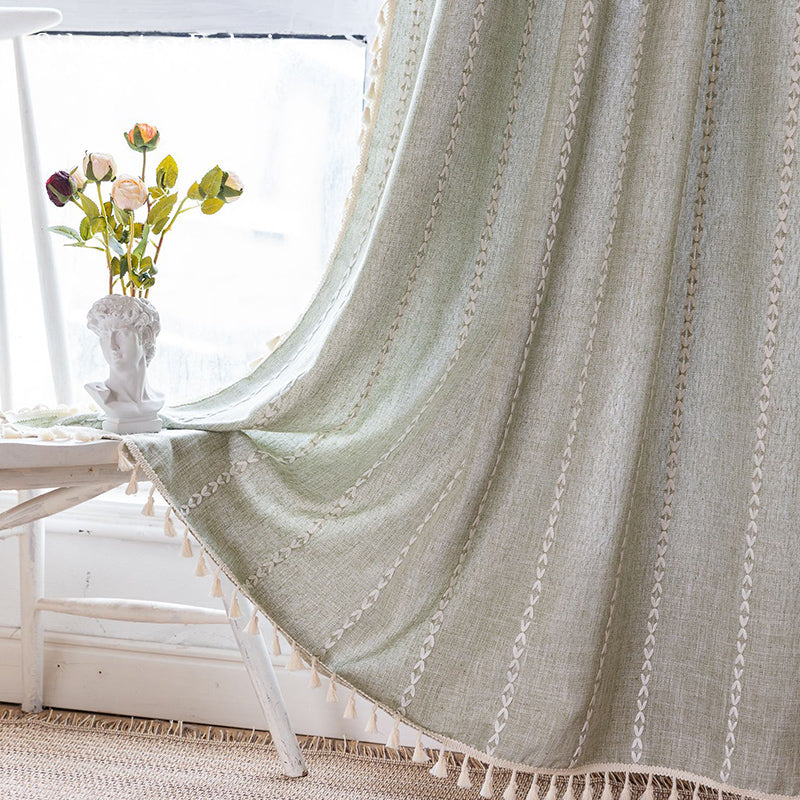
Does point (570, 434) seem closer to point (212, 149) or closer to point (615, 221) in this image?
point (615, 221)

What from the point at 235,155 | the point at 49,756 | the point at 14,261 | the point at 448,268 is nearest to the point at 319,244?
the point at 235,155

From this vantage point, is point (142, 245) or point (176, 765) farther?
point (176, 765)

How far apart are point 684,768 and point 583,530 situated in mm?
296

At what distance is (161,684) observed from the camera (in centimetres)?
135

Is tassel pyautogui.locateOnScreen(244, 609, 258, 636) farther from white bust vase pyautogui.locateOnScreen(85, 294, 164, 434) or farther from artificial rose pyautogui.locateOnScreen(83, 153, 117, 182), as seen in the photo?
artificial rose pyautogui.locateOnScreen(83, 153, 117, 182)

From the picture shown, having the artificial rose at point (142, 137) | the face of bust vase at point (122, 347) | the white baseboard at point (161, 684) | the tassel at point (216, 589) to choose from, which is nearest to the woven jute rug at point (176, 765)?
the white baseboard at point (161, 684)

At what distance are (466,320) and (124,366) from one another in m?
0.40

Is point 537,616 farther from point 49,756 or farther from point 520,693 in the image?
point 49,756

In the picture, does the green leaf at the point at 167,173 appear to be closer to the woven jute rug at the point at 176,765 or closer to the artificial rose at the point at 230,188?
the artificial rose at the point at 230,188

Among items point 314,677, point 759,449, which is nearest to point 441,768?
point 314,677

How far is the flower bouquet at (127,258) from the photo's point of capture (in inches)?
39.7

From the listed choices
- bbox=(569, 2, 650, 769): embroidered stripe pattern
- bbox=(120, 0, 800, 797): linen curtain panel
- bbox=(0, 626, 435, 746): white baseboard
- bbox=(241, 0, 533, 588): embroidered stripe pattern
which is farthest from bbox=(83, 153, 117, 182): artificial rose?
bbox=(0, 626, 435, 746): white baseboard

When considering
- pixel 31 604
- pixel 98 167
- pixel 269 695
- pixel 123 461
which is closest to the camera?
pixel 123 461

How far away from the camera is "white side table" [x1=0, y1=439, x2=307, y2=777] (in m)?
0.93
